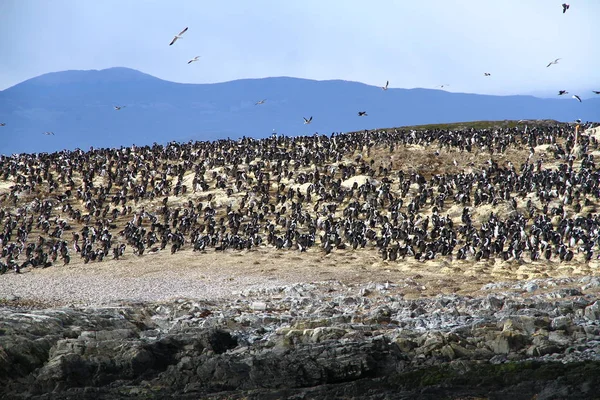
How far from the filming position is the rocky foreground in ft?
57.1

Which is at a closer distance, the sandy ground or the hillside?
the hillside

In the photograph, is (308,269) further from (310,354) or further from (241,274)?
(310,354)

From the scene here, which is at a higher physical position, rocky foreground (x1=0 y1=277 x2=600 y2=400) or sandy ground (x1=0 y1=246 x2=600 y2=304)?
rocky foreground (x1=0 y1=277 x2=600 y2=400)

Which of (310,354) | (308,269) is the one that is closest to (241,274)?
(308,269)

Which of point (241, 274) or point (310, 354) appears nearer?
point (310, 354)

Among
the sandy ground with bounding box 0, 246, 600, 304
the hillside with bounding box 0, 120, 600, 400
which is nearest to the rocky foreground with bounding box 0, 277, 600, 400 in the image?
the hillside with bounding box 0, 120, 600, 400

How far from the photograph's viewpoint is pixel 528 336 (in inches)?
802

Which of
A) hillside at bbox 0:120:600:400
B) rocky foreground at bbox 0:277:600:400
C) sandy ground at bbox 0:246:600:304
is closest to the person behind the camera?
rocky foreground at bbox 0:277:600:400

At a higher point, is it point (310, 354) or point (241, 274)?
point (310, 354)

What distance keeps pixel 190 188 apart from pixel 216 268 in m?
22.1

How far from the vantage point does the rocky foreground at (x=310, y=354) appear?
17406 mm

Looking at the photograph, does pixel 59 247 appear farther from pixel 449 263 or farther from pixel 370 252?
pixel 449 263

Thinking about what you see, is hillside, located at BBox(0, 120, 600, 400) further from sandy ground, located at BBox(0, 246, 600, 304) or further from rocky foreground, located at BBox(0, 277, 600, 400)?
sandy ground, located at BBox(0, 246, 600, 304)

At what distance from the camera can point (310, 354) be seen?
19547 mm
